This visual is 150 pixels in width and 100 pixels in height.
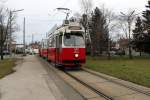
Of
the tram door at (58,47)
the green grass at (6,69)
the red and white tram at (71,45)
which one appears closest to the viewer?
→ the green grass at (6,69)

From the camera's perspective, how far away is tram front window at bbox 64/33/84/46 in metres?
26.5

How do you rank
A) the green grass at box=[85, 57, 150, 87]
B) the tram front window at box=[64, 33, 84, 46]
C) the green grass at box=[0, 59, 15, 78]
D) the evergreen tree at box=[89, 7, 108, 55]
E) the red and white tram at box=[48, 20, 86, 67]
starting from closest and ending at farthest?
the green grass at box=[85, 57, 150, 87], the green grass at box=[0, 59, 15, 78], the red and white tram at box=[48, 20, 86, 67], the tram front window at box=[64, 33, 84, 46], the evergreen tree at box=[89, 7, 108, 55]

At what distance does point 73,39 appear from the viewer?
26.6m

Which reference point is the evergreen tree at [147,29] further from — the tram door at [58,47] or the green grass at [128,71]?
the tram door at [58,47]

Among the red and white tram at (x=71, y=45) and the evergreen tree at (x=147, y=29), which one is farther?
the evergreen tree at (x=147, y=29)

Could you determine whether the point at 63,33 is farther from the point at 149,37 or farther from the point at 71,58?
the point at 149,37

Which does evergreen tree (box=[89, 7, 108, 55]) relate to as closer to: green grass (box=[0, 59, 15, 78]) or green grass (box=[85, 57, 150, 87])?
green grass (box=[0, 59, 15, 78])

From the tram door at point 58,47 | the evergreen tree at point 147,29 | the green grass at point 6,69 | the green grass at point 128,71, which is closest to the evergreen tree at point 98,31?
the evergreen tree at point 147,29

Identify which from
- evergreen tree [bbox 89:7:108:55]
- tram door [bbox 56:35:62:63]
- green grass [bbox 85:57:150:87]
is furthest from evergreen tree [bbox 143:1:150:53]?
tram door [bbox 56:35:62:63]

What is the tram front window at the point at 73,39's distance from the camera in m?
26.5

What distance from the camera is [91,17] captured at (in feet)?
213

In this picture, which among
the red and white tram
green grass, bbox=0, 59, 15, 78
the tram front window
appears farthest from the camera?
the tram front window

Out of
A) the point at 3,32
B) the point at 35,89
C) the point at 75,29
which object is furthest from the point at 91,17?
the point at 35,89

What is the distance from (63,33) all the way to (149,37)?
Result: 37578 millimetres
